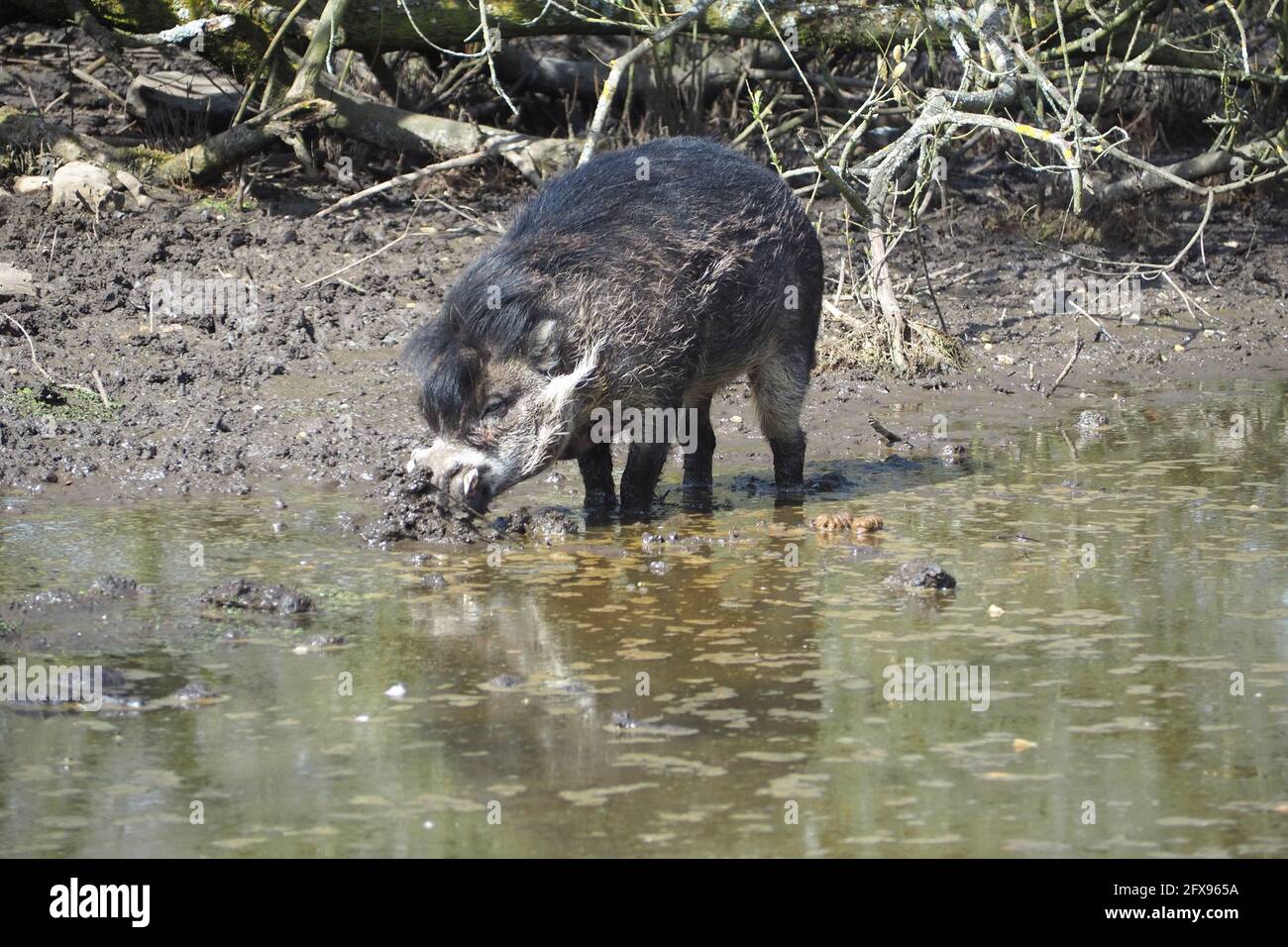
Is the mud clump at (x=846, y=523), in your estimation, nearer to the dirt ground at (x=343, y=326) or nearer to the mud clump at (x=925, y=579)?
the mud clump at (x=925, y=579)

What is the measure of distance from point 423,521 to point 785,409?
76.8 inches

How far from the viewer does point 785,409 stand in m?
8.07

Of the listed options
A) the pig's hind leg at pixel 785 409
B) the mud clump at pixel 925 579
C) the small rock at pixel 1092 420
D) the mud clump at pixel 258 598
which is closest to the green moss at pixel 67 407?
the mud clump at pixel 258 598

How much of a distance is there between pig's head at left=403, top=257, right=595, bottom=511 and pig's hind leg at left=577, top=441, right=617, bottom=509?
0.57 meters

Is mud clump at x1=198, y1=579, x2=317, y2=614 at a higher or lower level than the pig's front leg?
lower

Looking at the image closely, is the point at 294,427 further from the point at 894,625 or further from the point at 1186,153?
the point at 1186,153

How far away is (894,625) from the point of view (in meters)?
5.78

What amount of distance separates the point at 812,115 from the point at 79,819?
9.71m

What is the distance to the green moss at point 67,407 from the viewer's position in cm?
846

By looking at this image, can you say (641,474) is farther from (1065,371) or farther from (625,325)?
(1065,371)

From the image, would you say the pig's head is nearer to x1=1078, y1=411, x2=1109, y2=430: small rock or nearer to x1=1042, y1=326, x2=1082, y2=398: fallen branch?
x1=1078, y1=411, x2=1109, y2=430: small rock

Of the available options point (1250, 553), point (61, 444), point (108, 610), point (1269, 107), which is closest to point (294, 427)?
point (61, 444)

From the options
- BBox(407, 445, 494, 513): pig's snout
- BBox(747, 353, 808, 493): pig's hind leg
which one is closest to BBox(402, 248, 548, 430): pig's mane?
BBox(407, 445, 494, 513): pig's snout

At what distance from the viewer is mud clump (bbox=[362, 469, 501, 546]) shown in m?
6.96
